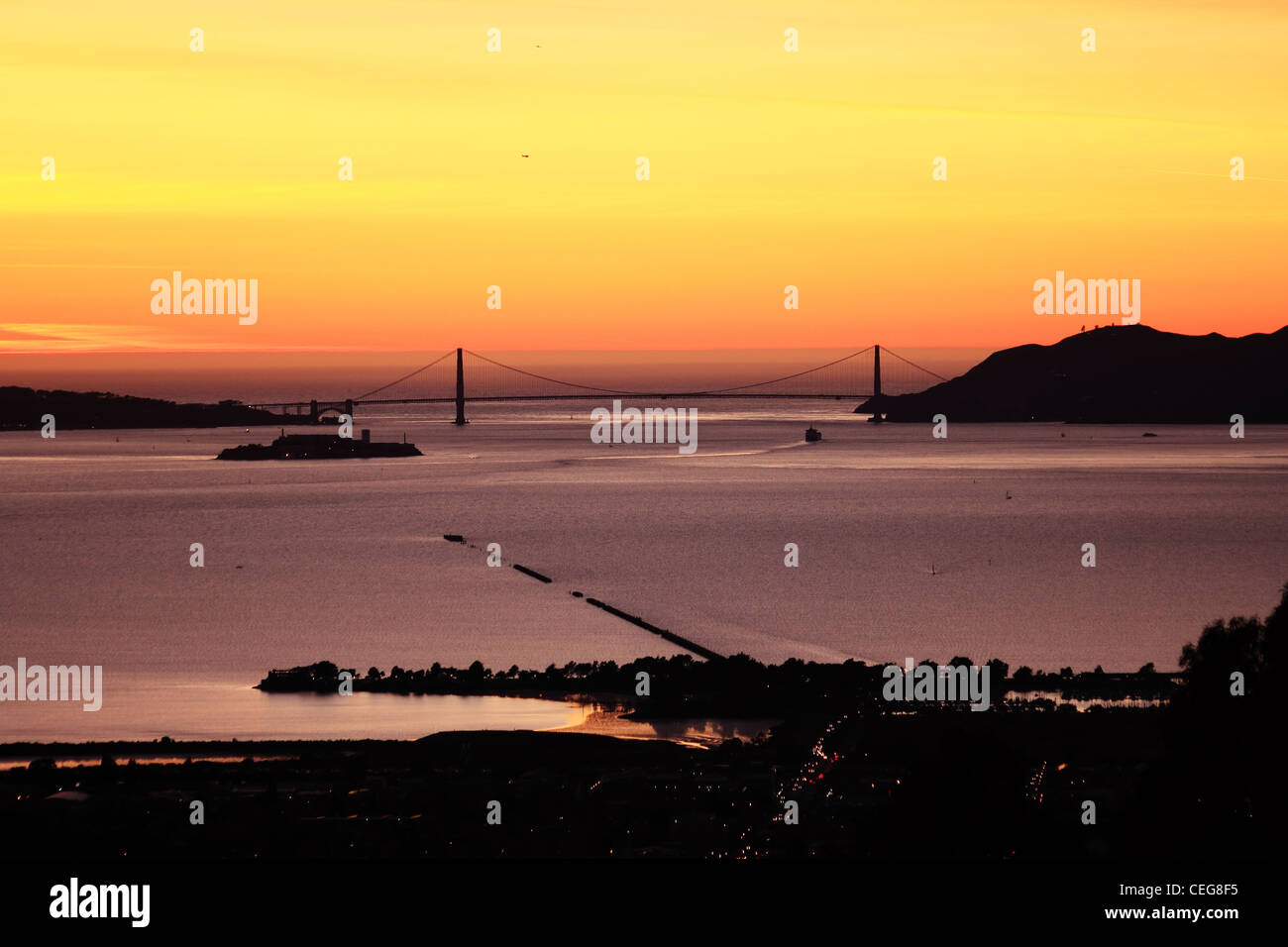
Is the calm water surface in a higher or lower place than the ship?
lower

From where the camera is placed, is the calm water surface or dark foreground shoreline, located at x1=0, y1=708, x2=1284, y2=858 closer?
dark foreground shoreline, located at x1=0, y1=708, x2=1284, y2=858

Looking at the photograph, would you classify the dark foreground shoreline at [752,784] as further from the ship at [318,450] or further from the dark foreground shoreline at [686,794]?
the ship at [318,450]

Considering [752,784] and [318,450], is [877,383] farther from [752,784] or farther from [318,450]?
[752,784]

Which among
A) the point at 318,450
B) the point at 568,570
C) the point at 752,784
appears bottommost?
the point at 752,784

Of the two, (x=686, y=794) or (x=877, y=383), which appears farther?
(x=877, y=383)

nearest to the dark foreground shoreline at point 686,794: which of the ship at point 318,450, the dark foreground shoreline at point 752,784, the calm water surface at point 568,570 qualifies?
the dark foreground shoreline at point 752,784

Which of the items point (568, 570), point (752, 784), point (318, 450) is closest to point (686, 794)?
point (752, 784)

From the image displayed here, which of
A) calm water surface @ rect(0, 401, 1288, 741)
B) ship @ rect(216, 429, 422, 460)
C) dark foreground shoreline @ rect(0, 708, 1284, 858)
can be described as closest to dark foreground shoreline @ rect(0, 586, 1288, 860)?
dark foreground shoreline @ rect(0, 708, 1284, 858)

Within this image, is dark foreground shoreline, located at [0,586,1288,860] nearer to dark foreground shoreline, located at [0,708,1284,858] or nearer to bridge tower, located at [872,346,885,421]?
dark foreground shoreline, located at [0,708,1284,858]

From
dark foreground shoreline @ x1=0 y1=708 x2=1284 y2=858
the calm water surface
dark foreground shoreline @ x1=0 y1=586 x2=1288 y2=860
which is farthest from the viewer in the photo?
the calm water surface
